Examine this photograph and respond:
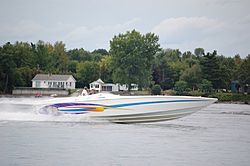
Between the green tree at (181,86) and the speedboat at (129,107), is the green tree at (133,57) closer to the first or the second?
the green tree at (181,86)

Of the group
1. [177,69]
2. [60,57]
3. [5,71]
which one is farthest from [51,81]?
[177,69]

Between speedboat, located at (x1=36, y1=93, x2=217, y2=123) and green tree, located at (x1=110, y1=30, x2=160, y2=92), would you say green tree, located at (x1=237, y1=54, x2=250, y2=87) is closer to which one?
green tree, located at (x1=110, y1=30, x2=160, y2=92)

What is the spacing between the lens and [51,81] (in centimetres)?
6919

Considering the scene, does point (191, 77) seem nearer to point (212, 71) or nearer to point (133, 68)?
point (212, 71)

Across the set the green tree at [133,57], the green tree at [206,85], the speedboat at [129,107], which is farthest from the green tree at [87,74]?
the speedboat at [129,107]

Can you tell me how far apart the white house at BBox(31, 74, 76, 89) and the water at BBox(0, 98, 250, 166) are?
56877mm

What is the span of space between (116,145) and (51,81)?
63087mm

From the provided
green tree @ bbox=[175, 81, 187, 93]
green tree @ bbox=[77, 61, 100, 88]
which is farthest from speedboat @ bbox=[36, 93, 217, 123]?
green tree @ bbox=[77, 61, 100, 88]

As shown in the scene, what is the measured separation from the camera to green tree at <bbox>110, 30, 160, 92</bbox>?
6312 centimetres

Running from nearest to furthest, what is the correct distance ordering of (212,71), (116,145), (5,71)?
(116,145), (212,71), (5,71)

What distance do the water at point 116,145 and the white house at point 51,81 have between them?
2239 inches

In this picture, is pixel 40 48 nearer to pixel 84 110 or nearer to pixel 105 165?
pixel 84 110

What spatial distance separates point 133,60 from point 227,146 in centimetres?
5470

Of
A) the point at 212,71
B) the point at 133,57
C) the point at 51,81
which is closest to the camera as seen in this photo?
the point at 212,71
